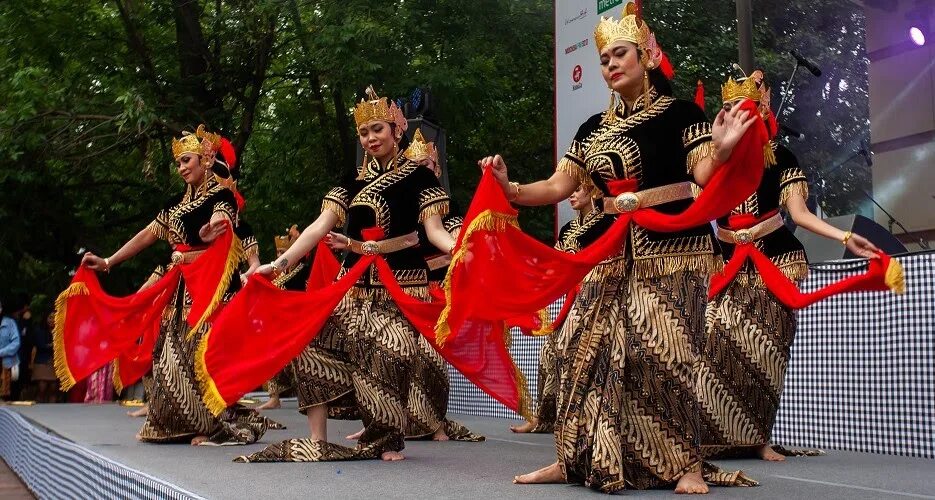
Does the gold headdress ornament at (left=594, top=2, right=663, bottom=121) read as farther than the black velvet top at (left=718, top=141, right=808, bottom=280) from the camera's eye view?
No

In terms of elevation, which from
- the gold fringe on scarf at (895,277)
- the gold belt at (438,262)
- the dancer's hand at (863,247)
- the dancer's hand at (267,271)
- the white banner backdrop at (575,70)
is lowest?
the dancer's hand at (267,271)

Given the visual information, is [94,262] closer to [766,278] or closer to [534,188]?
[534,188]

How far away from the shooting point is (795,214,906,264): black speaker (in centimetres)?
786

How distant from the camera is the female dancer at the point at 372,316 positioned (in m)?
5.36

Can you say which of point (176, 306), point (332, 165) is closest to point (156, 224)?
point (176, 306)

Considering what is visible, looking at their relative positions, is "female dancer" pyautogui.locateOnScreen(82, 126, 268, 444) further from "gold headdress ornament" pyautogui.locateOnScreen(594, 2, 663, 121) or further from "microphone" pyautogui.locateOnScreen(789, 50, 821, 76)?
"microphone" pyautogui.locateOnScreen(789, 50, 821, 76)

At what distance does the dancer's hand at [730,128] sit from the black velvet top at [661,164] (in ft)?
0.85

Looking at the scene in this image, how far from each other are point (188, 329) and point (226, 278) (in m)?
0.87

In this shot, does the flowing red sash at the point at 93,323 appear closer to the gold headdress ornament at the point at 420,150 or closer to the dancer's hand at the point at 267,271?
the gold headdress ornament at the point at 420,150

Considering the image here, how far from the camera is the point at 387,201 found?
5.59m

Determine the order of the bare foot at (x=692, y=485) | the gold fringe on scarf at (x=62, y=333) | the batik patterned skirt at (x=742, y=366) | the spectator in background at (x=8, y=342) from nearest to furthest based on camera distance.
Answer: the bare foot at (x=692, y=485) → the batik patterned skirt at (x=742, y=366) → the gold fringe on scarf at (x=62, y=333) → the spectator in background at (x=8, y=342)

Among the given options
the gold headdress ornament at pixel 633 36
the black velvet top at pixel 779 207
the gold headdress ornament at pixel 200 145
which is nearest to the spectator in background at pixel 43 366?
the gold headdress ornament at pixel 200 145

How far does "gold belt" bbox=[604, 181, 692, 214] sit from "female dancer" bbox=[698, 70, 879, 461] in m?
1.23

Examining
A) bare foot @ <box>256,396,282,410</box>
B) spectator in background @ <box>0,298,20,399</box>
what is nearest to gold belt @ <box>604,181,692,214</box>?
bare foot @ <box>256,396,282,410</box>
